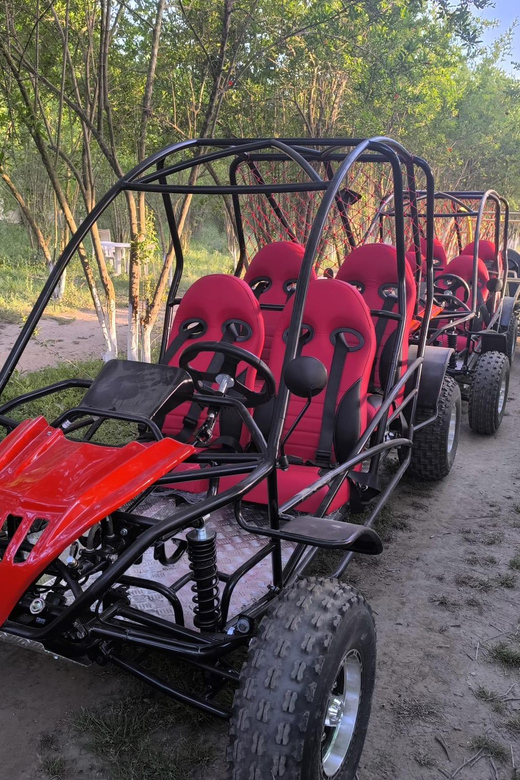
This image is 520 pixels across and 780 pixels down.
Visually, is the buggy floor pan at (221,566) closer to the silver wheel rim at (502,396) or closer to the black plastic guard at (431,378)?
the black plastic guard at (431,378)

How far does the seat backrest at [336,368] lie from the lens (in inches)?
116

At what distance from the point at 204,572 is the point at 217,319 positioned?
1581 mm

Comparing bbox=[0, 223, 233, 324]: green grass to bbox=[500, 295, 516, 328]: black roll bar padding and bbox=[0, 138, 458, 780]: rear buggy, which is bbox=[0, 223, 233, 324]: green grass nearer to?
Result: bbox=[500, 295, 516, 328]: black roll bar padding

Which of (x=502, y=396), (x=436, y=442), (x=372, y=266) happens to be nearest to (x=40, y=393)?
(x=372, y=266)

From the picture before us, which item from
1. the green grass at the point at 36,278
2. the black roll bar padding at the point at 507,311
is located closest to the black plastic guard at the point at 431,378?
the black roll bar padding at the point at 507,311

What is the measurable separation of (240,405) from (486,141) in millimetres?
14160

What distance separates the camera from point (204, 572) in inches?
72.0

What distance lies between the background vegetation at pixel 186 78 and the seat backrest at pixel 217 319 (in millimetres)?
2086

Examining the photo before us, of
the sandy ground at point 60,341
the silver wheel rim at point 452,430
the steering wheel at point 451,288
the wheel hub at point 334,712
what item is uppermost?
the steering wheel at point 451,288

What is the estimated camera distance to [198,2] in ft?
17.8

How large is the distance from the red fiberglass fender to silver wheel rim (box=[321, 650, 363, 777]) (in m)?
0.73

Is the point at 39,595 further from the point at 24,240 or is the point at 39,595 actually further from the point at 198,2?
the point at 24,240

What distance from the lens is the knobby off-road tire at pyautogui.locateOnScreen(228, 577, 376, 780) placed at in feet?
4.92

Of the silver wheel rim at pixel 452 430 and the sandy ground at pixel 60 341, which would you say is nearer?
the silver wheel rim at pixel 452 430
